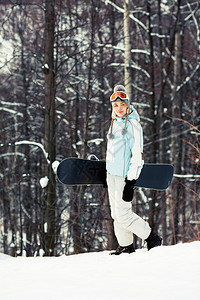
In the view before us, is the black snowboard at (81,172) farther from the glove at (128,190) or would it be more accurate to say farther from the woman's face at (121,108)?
the woman's face at (121,108)

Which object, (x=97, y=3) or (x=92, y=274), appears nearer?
(x=92, y=274)

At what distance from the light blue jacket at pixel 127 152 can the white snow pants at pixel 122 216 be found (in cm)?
10

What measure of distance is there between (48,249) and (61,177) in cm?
296

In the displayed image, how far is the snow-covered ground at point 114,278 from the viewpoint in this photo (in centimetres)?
201

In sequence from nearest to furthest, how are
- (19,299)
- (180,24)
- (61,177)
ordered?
(19,299)
(61,177)
(180,24)

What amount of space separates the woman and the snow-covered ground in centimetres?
53

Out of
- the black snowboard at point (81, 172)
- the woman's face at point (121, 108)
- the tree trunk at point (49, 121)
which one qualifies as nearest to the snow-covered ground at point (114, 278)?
the black snowboard at point (81, 172)

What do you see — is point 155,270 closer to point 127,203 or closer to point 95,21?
point 127,203

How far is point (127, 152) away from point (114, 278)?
1.44 metres

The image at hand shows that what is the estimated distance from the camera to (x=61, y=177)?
3.90m

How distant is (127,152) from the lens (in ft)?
11.6

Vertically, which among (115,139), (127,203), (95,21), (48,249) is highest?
(95,21)

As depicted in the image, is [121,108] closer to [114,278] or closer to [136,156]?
[136,156]

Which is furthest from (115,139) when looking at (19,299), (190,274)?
(19,299)
